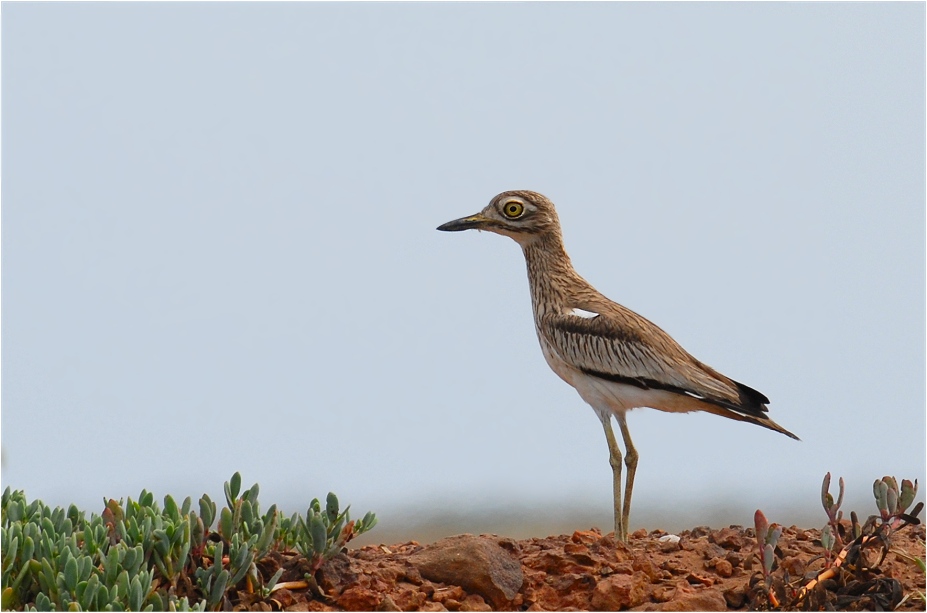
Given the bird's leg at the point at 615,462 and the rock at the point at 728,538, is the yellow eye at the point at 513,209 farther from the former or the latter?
the rock at the point at 728,538

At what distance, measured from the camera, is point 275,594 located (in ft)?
15.6

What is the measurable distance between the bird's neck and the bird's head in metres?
0.06

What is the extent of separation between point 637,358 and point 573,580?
176 centimetres

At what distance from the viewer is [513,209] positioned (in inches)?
280

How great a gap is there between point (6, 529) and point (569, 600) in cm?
259

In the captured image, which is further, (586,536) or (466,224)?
(466,224)

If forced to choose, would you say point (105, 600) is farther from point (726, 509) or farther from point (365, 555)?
point (726, 509)

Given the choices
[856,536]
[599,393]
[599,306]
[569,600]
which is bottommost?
[569,600]

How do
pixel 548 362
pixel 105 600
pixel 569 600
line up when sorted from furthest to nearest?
pixel 548 362, pixel 569 600, pixel 105 600

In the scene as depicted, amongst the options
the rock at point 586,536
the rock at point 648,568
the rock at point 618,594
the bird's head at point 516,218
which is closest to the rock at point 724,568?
the rock at point 648,568

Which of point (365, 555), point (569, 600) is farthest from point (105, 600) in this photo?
point (569, 600)

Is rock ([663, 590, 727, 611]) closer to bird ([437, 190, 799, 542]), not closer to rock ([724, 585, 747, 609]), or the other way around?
rock ([724, 585, 747, 609])

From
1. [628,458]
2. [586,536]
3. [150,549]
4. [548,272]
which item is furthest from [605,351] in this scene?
[150,549]

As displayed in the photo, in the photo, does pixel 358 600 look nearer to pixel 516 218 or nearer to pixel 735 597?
pixel 735 597
